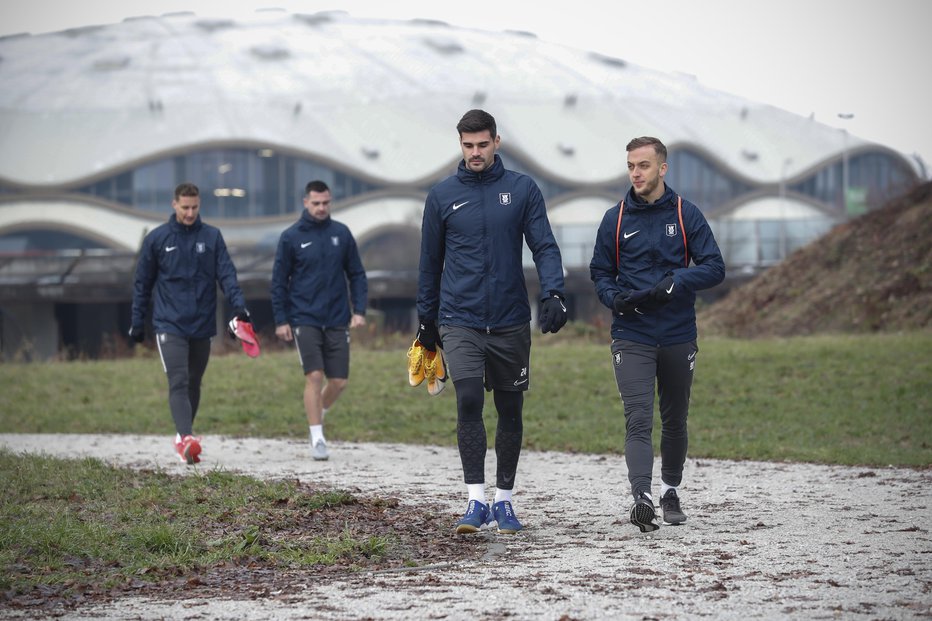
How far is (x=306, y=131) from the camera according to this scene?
80125 mm

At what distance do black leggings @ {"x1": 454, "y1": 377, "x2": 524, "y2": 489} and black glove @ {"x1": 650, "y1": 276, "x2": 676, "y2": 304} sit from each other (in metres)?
0.92

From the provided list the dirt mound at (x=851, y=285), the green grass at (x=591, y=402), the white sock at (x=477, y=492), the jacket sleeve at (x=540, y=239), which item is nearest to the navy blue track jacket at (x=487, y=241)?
the jacket sleeve at (x=540, y=239)

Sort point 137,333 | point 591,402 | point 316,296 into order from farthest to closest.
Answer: point 591,402 → point 316,296 → point 137,333

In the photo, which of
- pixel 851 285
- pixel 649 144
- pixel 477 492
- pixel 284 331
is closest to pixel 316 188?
pixel 284 331

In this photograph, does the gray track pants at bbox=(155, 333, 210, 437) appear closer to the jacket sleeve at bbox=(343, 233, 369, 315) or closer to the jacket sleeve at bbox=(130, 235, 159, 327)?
the jacket sleeve at bbox=(130, 235, 159, 327)

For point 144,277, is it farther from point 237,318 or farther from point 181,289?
point 237,318

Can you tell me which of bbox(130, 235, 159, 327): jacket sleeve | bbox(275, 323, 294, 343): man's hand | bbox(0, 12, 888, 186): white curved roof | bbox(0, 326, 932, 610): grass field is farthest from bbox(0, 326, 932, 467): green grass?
bbox(0, 12, 888, 186): white curved roof

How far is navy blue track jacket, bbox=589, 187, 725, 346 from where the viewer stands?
23.2 ft

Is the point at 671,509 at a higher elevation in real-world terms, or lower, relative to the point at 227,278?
lower

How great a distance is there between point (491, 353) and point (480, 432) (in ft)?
1.37

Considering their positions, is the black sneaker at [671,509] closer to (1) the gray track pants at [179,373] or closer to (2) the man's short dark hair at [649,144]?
(2) the man's short dark hair at [649,144]

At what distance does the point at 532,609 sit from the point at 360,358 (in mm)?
15287

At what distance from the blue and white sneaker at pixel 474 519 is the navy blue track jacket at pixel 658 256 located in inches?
44.8

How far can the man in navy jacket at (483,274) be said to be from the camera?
23.2 feet
